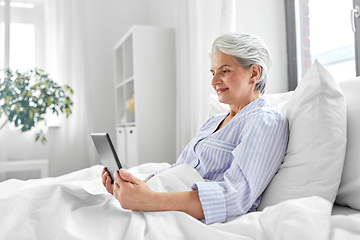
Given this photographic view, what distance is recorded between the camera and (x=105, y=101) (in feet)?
12.1

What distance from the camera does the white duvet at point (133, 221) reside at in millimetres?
650

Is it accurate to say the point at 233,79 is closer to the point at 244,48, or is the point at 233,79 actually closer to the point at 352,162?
the point at 244,48

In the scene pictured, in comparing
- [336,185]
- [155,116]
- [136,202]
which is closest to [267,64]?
[336,185]

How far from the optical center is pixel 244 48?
1.08m

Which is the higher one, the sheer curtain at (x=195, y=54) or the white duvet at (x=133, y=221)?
the sheer curtain at (x=195, y=54)

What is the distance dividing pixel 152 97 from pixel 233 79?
1853mm

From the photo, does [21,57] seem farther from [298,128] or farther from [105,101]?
[298,128]

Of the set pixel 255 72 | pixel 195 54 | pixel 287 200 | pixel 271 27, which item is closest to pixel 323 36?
pixel 271 27

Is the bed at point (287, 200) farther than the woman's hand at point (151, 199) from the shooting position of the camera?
No

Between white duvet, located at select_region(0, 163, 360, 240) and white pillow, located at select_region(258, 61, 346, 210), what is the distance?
110 mm

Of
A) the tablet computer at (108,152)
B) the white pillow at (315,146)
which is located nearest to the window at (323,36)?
the white pillow at (315,146)

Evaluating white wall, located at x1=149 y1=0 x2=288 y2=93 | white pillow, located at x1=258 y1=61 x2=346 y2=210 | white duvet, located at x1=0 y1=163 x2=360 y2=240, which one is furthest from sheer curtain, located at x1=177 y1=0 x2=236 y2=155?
white duvet, located at x1=0 y1=163 x2=360 y2=240

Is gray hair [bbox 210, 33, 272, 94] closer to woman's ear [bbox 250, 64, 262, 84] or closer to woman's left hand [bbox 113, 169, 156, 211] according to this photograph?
woman's ear [bbox 250, 64, 262, 84]

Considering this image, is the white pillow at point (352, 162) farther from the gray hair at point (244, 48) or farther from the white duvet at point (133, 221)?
the gray hair at point (244, 48)
